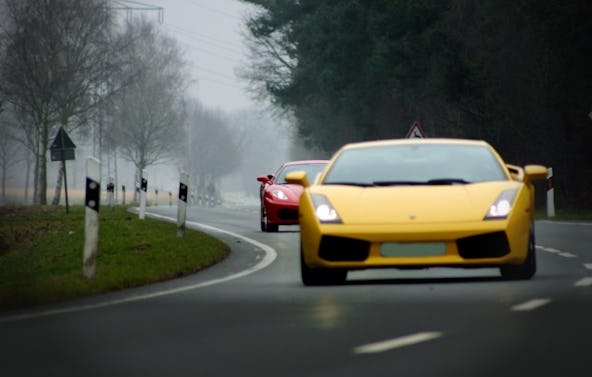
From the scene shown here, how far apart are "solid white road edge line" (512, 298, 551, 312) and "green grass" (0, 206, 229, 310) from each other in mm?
4359

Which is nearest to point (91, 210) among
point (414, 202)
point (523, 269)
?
point (414, 202)

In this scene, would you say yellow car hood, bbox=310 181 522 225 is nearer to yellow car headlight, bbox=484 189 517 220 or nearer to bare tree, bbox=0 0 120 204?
yellow car headlight, bbox=484 189 517 220

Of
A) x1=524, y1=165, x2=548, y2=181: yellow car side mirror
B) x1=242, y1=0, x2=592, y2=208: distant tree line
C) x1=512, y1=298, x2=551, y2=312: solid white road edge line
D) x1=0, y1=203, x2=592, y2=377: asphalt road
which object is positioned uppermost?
x1=242, y1=0, x2=592, y2=208: distant tree line

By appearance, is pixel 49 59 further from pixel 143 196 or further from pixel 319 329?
pixel 319 329

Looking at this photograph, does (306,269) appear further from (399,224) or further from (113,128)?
(113,128)

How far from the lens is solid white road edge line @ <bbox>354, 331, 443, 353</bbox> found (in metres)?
8.45

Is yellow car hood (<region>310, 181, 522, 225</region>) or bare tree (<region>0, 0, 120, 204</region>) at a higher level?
bare tree (<region>0, 0, 120, 204</region>)

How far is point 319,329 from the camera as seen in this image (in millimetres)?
9570

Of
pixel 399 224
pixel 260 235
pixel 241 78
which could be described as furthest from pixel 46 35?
pixel 399 224

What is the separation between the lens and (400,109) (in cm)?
5666

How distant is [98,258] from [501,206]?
7622mm

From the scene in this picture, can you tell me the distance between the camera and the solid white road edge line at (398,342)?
8453 mm

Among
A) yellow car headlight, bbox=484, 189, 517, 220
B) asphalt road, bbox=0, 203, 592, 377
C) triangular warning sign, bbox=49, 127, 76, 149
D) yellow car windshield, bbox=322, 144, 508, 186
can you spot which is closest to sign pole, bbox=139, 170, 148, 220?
triangular warning sign, bbox=49, 127, 76, 149

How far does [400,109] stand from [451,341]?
48.1 meters
